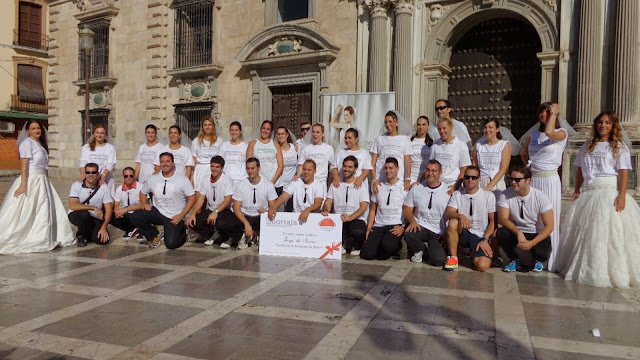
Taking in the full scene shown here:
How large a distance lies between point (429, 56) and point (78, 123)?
14.3 m

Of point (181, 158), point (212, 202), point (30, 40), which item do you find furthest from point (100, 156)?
point (30, 40)

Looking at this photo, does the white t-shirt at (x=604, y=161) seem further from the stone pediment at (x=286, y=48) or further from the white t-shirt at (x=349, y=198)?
the stone pediment at (x=286, y=48)

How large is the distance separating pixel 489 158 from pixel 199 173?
4391 millimetres

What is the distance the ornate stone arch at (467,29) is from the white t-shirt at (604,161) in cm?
591

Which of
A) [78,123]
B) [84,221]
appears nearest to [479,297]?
[84,221]

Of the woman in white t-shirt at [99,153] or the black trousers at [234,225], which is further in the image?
the woman in white t-shirt at [99,153]

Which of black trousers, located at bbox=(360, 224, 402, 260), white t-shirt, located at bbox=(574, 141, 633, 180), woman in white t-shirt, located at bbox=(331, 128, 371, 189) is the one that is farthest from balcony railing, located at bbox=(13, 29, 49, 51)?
white t-shirt, located at bbox=(574, 141, 633, 180)

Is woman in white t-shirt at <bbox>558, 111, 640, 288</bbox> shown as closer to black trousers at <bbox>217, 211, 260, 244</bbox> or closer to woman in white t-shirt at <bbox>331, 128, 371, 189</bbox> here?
woman in white t-shirt at <bbox>331, 128, 371, 189</bbox>

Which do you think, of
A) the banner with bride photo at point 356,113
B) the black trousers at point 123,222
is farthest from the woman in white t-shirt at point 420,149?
the black trousers at point 123,222

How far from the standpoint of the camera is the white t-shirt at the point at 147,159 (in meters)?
8.48

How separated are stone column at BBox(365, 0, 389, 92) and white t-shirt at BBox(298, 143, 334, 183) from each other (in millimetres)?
5304

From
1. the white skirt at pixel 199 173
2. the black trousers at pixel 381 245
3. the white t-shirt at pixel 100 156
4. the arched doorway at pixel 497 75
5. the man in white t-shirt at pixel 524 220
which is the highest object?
the arched doorway at pixel 497 75

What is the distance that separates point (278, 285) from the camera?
5.09 m

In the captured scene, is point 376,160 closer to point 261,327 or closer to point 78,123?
point 261,327
